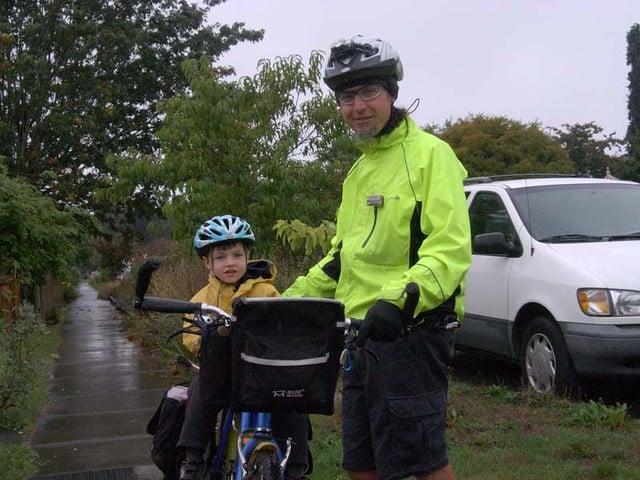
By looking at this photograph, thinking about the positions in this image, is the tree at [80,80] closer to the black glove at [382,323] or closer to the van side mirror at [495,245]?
the van side mirror at [495,245]

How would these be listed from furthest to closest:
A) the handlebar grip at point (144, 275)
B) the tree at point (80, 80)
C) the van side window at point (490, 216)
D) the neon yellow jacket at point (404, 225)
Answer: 1. the tree at point (80, 80)
2. the van side window at point (490, 216)
3. the handlebar grip at point (144, 275)
4. the neon yellow jacket at point (404, 225)

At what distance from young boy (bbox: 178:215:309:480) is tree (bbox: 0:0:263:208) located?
17.7 metres

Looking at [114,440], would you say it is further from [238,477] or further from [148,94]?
[148,94]

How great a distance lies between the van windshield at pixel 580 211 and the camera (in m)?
7.18

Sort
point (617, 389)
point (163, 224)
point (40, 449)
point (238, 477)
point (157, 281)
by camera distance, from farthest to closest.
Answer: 1. point (157, 281)
2. point (163, 224)
3. point (617, 389)
4. point (40, 449)
5. point (238, 477)

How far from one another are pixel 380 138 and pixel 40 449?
4.50 metres

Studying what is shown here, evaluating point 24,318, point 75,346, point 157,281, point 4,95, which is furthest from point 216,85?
point 4,95

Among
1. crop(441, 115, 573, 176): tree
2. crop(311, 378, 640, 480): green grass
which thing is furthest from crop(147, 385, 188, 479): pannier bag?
crop(441, 115, 573, 176): tree

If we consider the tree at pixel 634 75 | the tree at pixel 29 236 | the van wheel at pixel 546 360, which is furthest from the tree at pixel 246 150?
the tree at pixel 634 75

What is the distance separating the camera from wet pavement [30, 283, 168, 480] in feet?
19.9

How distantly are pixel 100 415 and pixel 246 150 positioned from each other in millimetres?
3479

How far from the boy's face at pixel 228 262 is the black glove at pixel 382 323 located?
1522 millimetres

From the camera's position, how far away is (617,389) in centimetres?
727

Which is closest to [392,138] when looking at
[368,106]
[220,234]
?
[368,106]
